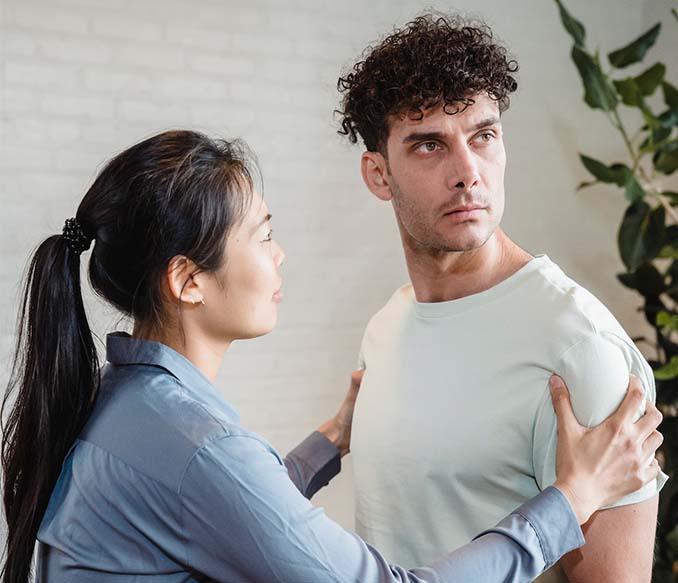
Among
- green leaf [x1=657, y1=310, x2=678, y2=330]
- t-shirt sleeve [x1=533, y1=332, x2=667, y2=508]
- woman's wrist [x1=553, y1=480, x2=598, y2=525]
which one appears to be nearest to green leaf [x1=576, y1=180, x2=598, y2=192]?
green leaf [x1=657, y1=310, x2=678, y2=330]

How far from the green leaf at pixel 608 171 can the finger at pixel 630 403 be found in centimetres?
182

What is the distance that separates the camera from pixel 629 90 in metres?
3.05

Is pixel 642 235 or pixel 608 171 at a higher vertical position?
pixel 608 171

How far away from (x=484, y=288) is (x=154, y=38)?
1.70 meters

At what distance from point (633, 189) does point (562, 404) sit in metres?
1.85

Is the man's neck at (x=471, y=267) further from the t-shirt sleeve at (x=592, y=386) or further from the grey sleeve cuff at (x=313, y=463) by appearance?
the grey sleeve cuff at (x=313, y=463)

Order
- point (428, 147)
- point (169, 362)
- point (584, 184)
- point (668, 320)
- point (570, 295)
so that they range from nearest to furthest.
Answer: point (169, 362)
point (570, 295)
point (428, 147)
point (668, 320)
point (584, 184)

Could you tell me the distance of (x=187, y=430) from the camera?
120cm

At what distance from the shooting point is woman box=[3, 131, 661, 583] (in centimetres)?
120

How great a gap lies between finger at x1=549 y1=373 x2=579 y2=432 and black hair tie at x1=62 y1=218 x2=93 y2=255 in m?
0.77

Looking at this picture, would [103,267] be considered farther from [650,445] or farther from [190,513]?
[650,445]

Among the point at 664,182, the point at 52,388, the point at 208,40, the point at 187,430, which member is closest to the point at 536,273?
the point at 187,430

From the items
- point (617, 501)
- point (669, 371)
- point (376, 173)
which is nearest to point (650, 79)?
point (669, 371)

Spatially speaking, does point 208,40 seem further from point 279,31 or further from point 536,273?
point 536,273
